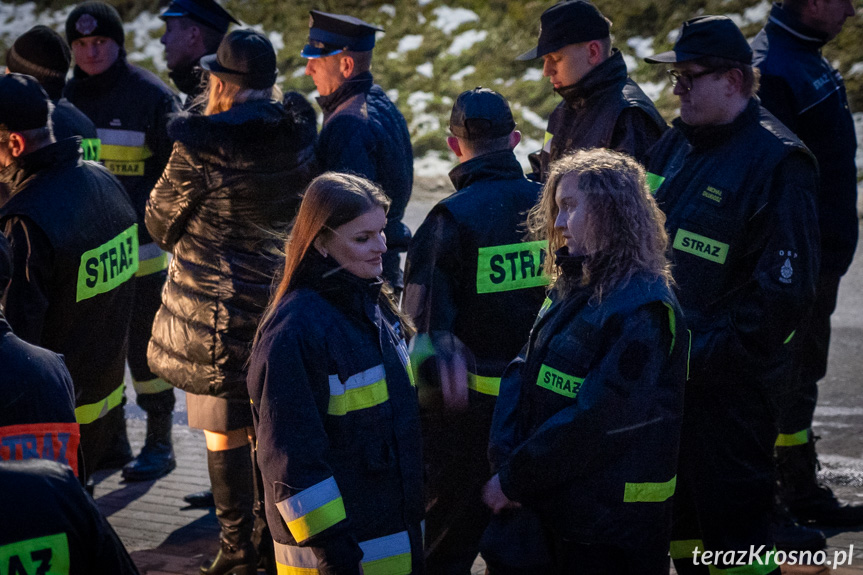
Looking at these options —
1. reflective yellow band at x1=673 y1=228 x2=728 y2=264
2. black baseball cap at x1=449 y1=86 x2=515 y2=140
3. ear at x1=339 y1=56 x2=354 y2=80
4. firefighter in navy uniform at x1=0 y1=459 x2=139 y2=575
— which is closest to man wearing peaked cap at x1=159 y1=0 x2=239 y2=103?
ear at x1=339 y1=56 x2=354 y2=80

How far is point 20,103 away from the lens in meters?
4.23

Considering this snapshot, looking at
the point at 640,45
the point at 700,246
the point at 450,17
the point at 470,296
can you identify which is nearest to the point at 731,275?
the point at 700,246

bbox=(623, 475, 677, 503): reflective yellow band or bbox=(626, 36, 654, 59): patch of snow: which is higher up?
bbox=(626, 36, 654, 59): patch of snow

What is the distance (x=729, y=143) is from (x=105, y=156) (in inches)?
159

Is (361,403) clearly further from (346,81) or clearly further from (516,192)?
(346,81)

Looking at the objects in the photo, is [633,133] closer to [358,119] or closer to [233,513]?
[358,119]

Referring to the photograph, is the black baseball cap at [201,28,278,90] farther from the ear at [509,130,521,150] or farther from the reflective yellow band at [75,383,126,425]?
the reflective yellow band at [75,383,126,425]

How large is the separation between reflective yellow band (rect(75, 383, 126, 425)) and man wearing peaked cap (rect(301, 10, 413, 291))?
1.49 meters

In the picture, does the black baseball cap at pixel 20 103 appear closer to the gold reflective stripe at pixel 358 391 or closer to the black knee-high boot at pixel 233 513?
the black knee-high boot at pixel 233 513

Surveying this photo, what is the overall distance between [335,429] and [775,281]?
1691 millimetres

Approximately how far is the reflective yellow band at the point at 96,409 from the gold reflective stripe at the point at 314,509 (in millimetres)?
2035

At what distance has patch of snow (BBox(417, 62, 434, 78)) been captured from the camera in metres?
14.5

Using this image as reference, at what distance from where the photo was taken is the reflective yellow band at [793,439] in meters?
5.28

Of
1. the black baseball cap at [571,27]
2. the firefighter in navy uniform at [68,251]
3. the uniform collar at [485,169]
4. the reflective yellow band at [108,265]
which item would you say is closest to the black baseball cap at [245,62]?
the firefighter in navy uniform at [68,251]
